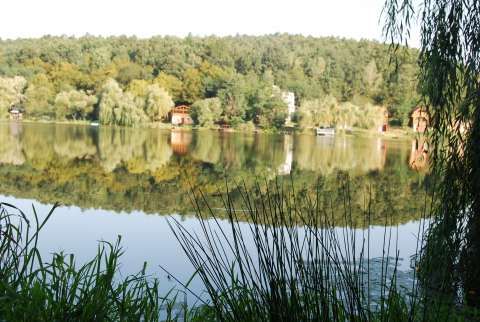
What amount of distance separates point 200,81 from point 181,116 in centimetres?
385

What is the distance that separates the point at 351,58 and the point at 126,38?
2196cm

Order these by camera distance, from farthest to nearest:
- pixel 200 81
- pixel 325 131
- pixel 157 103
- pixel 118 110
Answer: pixel 200 81 → pixel 157 103 → pixel 325 131 → pixel 118 110

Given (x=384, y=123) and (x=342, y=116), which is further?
(x=384, y=123)

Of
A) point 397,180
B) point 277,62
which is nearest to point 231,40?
point 277,62

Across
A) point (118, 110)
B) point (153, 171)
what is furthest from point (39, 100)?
point (153, 171)

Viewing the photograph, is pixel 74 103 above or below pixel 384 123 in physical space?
above

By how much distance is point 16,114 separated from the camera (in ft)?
139

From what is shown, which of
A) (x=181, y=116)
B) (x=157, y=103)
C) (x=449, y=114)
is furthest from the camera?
(x=181, y=116)

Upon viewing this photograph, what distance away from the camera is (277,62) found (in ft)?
171

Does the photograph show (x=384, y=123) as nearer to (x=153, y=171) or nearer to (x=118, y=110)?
(x=118, y=110)

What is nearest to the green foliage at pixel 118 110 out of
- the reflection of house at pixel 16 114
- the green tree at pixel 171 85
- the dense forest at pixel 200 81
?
the dense forest at pixel 200 81

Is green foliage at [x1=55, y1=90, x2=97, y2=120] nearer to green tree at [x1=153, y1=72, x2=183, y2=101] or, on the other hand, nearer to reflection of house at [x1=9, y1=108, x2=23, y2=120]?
reflection of house at [x1=9, y1=108, x2=23, y2=120]

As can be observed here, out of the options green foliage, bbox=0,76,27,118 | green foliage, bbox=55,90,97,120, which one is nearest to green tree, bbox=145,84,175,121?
green foliage, bbox=55,90,97,120

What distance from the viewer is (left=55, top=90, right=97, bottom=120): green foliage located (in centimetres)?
4028
